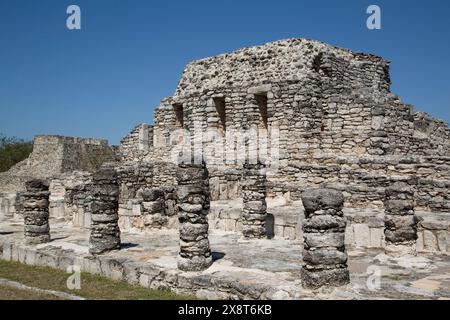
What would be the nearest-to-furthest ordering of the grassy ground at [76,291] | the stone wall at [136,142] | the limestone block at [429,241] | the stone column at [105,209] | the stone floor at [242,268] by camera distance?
the stone floor at [242,268]
the grassy ground at [76,291]
the limestone block at [429,241]
the stone column at [105,209]
the stone wall at [136,142]

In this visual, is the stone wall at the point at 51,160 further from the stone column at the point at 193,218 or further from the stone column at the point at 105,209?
the stone column at the point at 193,218

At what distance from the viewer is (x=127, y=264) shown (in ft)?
28.1

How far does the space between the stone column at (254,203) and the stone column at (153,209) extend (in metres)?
2.76

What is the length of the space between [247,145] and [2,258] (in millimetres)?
8653

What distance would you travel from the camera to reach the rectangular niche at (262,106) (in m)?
17.1

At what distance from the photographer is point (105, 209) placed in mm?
9969

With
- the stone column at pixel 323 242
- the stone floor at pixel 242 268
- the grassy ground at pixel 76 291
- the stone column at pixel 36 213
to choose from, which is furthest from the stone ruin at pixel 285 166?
the stone column at pixel 36 213

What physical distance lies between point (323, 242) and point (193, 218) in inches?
100

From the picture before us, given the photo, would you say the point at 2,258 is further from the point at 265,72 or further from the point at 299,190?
the point at 265,72

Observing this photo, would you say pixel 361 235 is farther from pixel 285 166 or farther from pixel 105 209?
pixel 105 209

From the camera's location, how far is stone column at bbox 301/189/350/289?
6652 millimetres

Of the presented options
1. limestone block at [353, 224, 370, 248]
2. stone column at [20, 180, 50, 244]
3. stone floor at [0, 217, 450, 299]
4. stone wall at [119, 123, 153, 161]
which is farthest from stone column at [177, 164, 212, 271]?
stone wall at [119, 123, 153, 161]

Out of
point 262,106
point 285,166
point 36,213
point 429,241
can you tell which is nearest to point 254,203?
point 429,241
